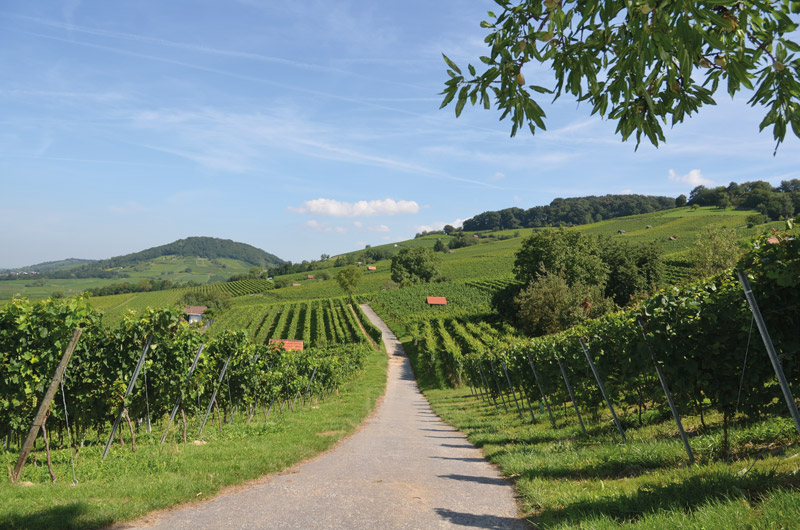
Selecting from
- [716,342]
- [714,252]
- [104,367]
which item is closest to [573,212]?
[714,252]

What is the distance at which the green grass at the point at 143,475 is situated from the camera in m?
4.75

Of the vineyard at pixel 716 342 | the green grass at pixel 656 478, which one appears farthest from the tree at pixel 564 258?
the green grass at pixel 656 478

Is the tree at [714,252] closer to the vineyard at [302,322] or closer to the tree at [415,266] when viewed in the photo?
the vineyard at [302,322]

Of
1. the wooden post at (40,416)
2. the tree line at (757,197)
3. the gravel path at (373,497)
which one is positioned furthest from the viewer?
the tree line at (757,197)

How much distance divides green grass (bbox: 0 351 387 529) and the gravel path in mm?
354

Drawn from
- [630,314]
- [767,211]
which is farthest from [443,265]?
[630,314]

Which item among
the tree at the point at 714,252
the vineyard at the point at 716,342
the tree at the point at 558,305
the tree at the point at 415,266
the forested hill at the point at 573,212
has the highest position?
the forested hill at the point at 573,212

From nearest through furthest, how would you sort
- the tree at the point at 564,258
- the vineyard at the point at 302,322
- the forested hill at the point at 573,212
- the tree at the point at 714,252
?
1. the tree at the point at 714,252
2. the tree at the point at 564,258
3. the vineyard at the point at 302,322
4. the forested hill at the point at 573,212

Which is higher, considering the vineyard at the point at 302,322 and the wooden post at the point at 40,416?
the wooden post at the point at 40,416

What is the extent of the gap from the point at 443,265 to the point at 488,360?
85.0 metres

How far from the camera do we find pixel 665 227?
10462 centimetres

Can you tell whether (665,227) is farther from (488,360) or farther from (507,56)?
(507,56)

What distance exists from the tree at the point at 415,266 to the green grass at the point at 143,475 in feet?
253

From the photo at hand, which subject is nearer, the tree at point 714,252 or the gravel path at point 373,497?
the gravel path at point 373,497
